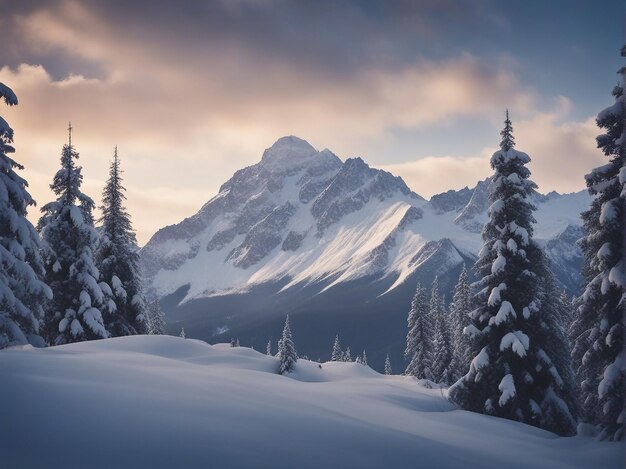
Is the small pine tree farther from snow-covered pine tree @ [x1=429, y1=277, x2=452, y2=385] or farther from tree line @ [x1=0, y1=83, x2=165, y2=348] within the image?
tree line @ [x1=0, y1=83, x2=165, y2=348]

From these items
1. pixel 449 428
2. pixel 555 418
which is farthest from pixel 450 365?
pixel 449 428

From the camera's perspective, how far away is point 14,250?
13.8 metres

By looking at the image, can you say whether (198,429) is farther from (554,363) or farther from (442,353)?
(442,353)

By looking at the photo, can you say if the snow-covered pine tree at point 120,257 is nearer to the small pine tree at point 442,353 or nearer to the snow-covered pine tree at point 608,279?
the snow-covered pine tree at point 608,279

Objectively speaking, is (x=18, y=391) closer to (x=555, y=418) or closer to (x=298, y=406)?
(x=298, y=406)

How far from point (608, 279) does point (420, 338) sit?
34.8 m

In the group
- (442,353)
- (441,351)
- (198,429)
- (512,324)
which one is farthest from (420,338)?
(198,429)

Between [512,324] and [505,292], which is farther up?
[505,292]

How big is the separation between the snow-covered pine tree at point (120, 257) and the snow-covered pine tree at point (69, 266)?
3.99 m

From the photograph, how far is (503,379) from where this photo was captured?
17.3m

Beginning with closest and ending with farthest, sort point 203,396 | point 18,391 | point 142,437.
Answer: point 142,437 < point 18,391 < point 203,396

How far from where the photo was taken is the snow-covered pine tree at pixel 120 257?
27.9 m

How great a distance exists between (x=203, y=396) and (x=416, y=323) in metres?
43.5

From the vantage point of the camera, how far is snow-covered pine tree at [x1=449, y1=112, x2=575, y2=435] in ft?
57.0
